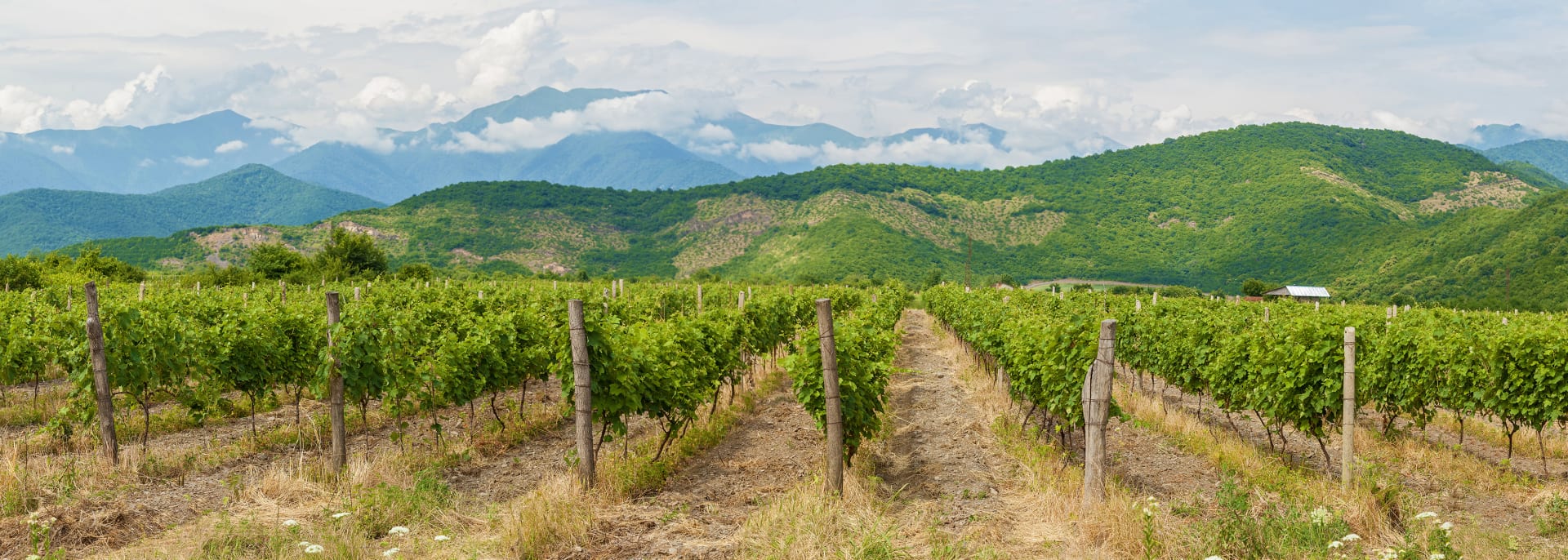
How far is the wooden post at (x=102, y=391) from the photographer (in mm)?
8297

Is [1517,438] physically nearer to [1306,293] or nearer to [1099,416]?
[1099,416]

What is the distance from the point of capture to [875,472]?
8.80 metres

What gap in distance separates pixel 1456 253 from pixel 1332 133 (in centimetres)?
7149

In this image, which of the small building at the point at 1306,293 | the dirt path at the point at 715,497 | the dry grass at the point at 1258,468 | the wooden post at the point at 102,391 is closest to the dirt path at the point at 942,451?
the dirt path at the point at 715,497

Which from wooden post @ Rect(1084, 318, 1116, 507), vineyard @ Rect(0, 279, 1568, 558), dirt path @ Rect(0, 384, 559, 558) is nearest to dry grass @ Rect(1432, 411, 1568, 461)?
vineyard @ Rect(0, 279, 1568, 558)

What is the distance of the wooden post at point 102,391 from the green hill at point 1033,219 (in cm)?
6971

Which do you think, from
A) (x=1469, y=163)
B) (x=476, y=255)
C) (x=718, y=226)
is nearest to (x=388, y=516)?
(x=476, y=255)

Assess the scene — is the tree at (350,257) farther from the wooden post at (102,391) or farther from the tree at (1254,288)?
the tree at (1254,288)

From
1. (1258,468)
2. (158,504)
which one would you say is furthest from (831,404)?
(158,504)

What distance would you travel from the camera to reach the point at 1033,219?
4279 inches

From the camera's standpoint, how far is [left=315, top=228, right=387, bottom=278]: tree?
50656 mm

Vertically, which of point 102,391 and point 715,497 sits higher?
point 102,391

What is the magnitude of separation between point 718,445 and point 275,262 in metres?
48.4

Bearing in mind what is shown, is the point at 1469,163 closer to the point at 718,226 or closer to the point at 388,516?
the point at 718,226
